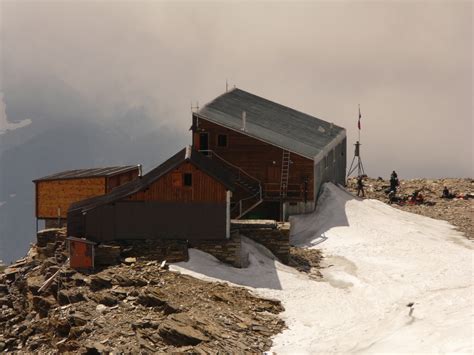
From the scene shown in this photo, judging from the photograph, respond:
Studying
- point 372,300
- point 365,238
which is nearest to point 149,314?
point 372,300

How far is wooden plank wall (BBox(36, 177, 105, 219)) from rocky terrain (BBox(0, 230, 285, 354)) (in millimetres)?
7466

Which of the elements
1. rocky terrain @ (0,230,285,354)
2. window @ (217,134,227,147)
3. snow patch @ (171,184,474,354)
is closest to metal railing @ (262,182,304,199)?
snow patch @ (171,184,474,354)

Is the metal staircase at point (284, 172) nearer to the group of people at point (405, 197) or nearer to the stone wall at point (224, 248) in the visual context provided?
the stone wall at point (224, 248)

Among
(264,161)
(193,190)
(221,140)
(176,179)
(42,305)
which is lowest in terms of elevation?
(42,305)

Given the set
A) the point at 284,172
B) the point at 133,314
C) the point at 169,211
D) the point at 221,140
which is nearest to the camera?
the point at 133,314

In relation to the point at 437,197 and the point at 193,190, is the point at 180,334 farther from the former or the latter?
the point at 437,197

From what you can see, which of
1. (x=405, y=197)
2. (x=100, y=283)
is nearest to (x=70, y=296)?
(x=100, y=283)

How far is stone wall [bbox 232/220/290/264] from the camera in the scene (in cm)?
3519

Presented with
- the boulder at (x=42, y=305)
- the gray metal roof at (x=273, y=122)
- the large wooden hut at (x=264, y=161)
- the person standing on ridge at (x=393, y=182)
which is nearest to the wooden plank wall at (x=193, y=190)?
the boulder at (x=42, y=305)

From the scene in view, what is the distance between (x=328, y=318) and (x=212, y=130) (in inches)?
824

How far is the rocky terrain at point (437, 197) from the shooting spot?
48.6 metres

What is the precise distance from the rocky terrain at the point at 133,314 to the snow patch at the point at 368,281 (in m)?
1.42

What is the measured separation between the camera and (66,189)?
40812 millimetres

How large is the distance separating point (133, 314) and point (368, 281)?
41.7 feet
